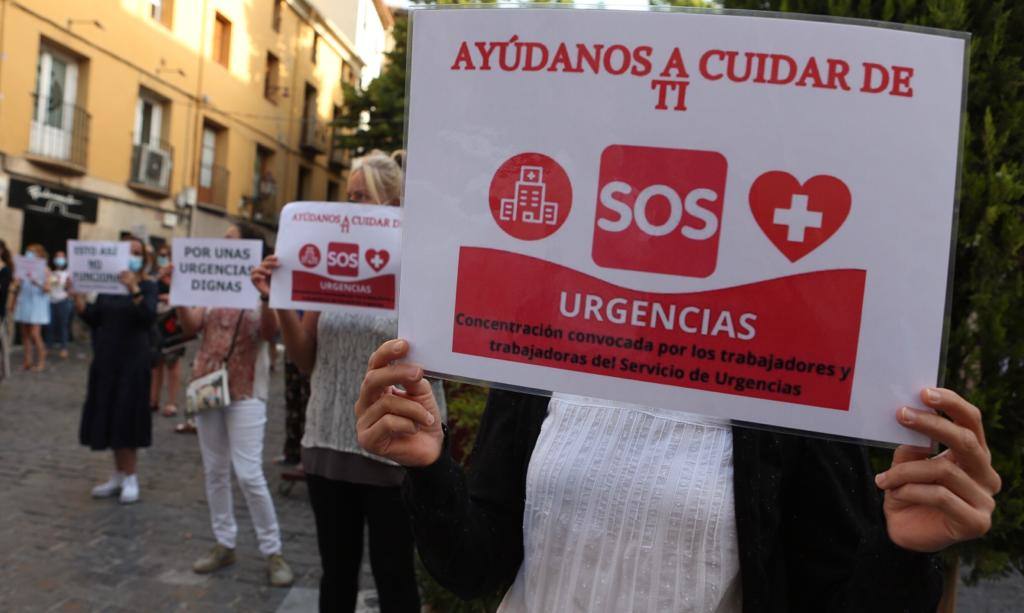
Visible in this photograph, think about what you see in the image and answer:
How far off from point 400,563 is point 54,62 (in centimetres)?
1786

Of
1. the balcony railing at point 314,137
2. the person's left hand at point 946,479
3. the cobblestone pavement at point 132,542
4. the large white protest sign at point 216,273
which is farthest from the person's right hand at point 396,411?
the balcony railing at point 314,137

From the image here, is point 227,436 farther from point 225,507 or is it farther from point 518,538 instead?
point 518,538

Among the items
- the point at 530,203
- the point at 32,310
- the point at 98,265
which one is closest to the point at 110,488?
the point at 98,265

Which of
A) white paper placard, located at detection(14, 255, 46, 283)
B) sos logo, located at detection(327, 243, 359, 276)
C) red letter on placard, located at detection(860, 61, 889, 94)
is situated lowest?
white paper placard, located at detection(14, 255, 46, 283)

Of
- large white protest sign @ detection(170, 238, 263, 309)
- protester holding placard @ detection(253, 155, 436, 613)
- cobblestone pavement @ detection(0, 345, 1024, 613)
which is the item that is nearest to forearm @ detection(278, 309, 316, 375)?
protester holding placard @ detection(253, 155, 436, 613)

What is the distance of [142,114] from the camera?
20.0 metres

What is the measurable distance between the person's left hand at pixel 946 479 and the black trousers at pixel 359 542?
216cm

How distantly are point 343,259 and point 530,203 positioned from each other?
6.20 feet

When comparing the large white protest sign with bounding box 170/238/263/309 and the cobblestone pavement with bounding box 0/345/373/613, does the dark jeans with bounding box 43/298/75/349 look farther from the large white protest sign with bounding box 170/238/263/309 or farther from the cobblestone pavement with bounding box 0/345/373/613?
the large white protest sign with bounding box 170/238/263/309

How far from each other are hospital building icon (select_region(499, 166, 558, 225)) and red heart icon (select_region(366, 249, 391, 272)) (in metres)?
1.75

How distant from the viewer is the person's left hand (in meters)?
1.12

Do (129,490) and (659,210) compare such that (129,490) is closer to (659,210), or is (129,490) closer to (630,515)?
(630,515)

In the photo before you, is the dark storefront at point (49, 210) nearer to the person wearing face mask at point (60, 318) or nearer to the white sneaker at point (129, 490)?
the person wearing face mask at point (60, 318)

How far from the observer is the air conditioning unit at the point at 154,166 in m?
19.8
